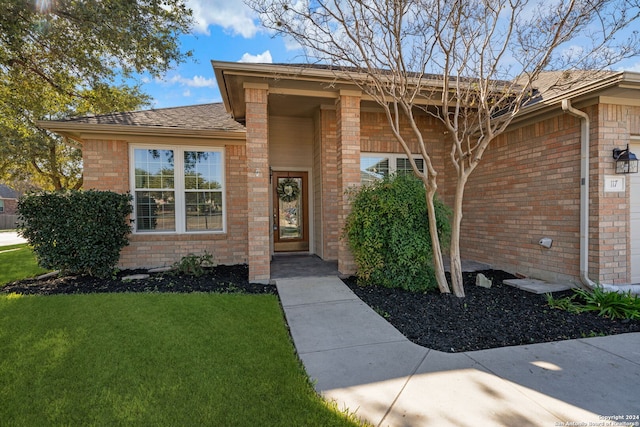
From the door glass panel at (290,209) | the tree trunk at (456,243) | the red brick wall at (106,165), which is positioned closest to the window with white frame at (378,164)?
the door glass panel at (290,209)

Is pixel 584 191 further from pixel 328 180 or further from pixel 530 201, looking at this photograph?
pixel 328 180

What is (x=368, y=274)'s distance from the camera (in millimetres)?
5199

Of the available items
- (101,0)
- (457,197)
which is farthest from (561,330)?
(101,0)

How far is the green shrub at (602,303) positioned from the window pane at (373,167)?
14.0 feet

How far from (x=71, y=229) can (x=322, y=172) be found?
203 inches

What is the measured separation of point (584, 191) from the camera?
4.71 metres

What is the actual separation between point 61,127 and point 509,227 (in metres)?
9.32

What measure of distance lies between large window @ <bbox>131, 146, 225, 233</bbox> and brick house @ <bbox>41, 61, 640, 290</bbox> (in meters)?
0.02

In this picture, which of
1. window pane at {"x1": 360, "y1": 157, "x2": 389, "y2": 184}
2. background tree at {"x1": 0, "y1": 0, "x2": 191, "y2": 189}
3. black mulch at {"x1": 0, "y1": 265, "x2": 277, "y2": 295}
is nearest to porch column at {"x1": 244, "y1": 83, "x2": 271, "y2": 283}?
black mulch at {"x1": 0, "y1": 265, "x2": 277, "y2": 295}

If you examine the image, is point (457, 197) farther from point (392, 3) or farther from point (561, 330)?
point (392, 3)

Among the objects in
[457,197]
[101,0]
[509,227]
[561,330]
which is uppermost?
[101,0]

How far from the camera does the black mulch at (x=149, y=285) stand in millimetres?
5164

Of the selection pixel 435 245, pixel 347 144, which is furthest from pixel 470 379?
pixel 347 144

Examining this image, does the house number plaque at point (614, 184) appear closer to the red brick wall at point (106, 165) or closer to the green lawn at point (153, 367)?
the green lawn at point (153, 367)
